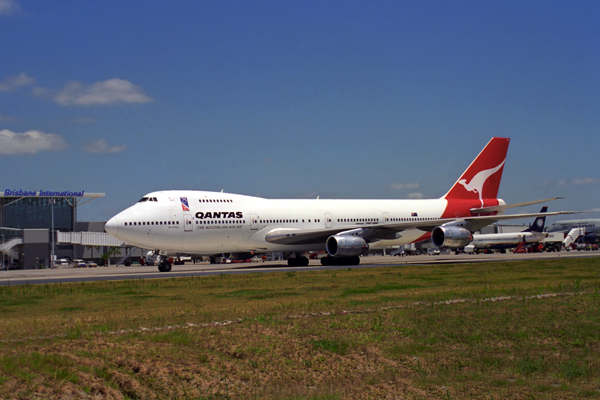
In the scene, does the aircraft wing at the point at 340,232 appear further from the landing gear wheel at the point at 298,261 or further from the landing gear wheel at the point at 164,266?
the landing gear wheel at the point at 164,266

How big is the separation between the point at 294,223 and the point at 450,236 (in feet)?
31.8

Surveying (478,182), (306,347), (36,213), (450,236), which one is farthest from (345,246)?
(36,213)

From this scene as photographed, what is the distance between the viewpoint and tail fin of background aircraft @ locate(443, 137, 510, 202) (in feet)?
141

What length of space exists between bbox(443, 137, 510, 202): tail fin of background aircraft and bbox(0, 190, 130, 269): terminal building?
173ft

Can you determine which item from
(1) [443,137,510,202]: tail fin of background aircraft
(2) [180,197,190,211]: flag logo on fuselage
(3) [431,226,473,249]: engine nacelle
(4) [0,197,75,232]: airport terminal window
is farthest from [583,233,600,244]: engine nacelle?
(4) [0,197,75,232]: airport terminal window

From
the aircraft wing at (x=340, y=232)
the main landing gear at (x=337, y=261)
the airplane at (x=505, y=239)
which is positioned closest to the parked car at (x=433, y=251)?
the airplane at (x=505, y=239)

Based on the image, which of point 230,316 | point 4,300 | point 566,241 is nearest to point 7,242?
point 4,300

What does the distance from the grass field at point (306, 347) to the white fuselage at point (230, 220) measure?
16.7 meters

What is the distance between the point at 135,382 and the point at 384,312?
6.37 metres

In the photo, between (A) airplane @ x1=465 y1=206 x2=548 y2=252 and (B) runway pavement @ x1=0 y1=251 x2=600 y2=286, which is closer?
(B) runway pavement @ x1=0 y1=251 x2=600 y2=286

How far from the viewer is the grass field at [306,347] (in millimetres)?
8023

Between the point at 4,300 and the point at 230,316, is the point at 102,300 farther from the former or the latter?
the point at 230,316

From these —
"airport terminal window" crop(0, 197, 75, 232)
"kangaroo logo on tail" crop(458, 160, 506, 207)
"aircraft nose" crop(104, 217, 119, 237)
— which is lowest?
"aircraft nose" crop(104, 217, 119, 237)

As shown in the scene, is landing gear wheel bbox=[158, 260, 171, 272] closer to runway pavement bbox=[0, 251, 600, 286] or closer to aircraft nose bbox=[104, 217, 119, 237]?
runway pavement bbox=[0, 251, 600, 286]
